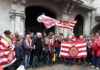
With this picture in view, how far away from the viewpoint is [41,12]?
21.4 m

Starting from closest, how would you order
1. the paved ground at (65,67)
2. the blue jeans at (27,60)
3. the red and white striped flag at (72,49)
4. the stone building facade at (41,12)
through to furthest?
the blue jeans at (27,60)
the paved ground at (65,67)
the red and white striped flag at (72,49)
the stone building facade at (41,12)

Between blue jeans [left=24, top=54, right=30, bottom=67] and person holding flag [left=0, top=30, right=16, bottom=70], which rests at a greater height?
person holding flag [left=0, top=30, right=16, bottom=70]

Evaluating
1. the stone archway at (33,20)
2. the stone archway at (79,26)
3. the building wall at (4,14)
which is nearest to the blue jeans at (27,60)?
the building wall at (4,14)

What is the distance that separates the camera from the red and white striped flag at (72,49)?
16594 mm

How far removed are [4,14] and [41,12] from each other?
4278mm

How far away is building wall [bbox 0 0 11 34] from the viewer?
17.5 meters

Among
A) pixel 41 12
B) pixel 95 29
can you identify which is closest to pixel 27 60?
pixel 41 12

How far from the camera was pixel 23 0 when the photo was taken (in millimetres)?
18016

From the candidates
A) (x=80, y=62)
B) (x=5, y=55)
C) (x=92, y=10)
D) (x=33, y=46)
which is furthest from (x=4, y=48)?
(x=92, y=10)

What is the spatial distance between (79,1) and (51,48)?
6.42m

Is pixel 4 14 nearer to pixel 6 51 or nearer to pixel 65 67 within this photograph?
pixel 65 67

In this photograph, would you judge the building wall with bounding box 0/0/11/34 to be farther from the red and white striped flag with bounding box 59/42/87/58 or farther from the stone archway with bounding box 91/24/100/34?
the stone archway with bounding box 91/24/100/34

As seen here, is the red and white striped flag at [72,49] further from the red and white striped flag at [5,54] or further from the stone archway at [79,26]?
the stone archway at [79,26]

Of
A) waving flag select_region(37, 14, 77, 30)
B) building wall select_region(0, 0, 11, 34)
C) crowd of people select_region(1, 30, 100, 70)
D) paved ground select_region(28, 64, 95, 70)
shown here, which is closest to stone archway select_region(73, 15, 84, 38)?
crowd of people select_region(1, 30, 100, 70)
